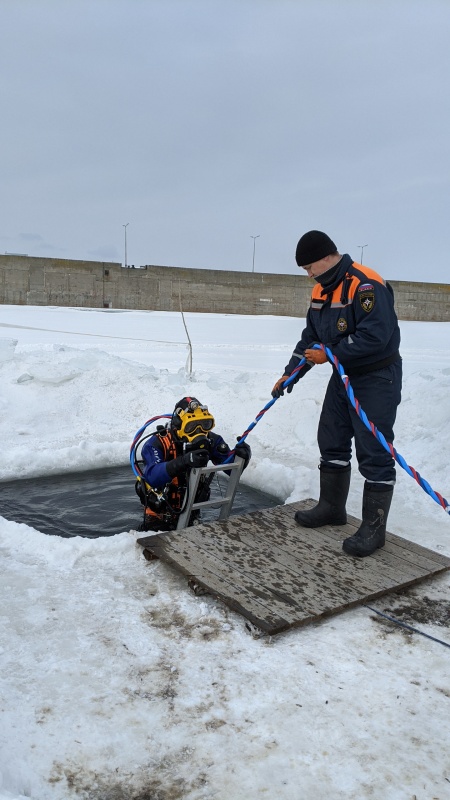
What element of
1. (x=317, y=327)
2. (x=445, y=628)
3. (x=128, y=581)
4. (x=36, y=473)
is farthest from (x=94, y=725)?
(x=36, y=473)

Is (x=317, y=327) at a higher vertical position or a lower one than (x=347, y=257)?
lower

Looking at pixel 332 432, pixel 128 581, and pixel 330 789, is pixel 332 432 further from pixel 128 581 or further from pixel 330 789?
pixel 330 789

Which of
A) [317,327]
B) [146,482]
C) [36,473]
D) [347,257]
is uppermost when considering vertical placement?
[347,257]

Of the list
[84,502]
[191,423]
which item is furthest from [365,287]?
[84,502]

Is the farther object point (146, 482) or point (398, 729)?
point (146, 482)

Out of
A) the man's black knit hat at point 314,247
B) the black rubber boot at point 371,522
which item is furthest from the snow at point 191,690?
the man's black knit hat at point 314,247

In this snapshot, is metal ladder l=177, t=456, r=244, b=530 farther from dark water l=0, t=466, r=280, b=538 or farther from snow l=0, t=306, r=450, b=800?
dark water l=0, t=466, r=280, b=538

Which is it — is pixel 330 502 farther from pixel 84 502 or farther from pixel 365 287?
pixel 84 502

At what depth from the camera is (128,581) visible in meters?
3.26

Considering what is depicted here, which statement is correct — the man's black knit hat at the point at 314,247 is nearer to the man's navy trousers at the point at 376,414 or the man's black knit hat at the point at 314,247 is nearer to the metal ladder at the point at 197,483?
the man's navy trousers at the point at 376,414

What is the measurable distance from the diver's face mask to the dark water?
1420 mm

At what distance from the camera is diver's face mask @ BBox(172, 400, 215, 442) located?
421cm

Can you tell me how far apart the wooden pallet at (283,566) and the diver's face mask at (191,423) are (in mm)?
673

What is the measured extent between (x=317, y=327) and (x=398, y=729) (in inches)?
91.9
